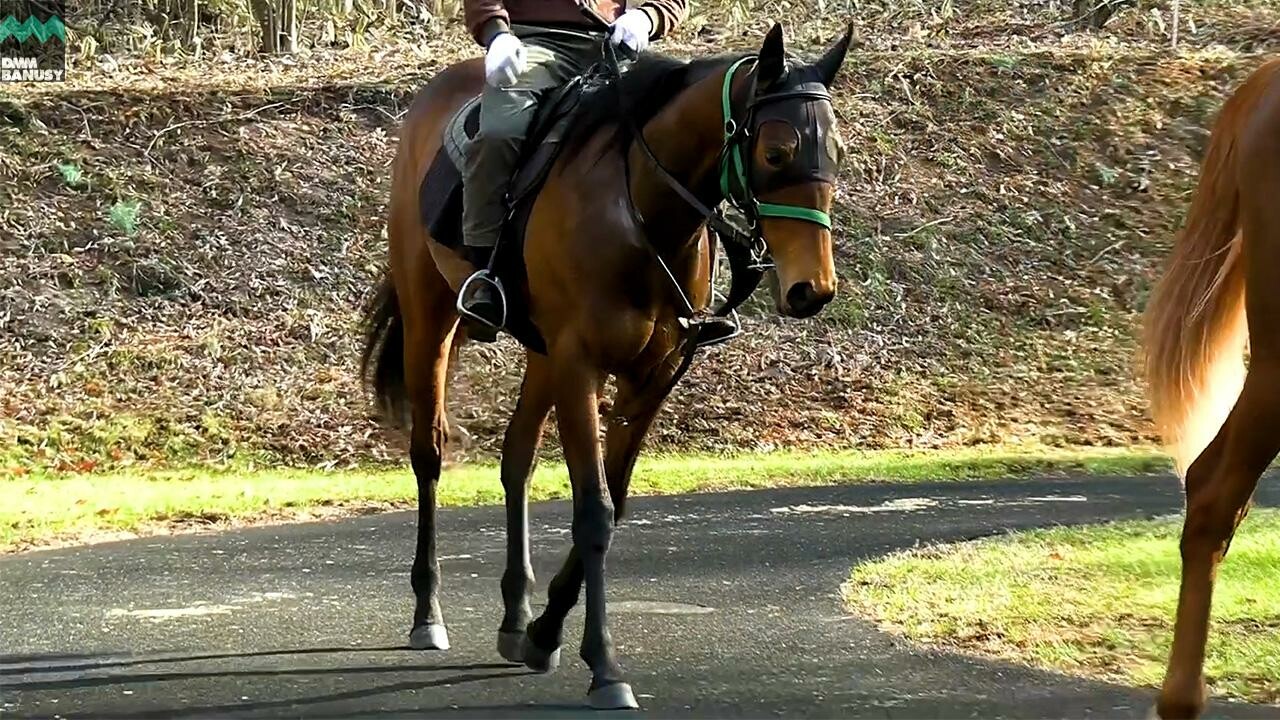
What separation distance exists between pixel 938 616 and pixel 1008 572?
1.12 meters

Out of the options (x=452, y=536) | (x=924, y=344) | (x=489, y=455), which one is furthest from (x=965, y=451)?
(x=452, y=536)

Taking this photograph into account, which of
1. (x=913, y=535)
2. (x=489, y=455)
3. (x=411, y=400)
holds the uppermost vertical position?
(x=411, y=400)

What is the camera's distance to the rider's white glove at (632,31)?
6.27m

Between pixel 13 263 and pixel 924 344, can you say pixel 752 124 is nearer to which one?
pixel 924 344

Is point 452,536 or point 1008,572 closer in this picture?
point 1008,572

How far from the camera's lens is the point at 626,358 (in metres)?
5.78

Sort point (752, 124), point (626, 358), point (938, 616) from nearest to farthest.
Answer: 1. point (752, 124)
2. point (626, 358)
3. point (938, 616)

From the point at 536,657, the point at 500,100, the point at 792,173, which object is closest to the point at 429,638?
the point at 536,657

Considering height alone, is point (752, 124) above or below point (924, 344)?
above

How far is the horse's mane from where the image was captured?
19.3 feet

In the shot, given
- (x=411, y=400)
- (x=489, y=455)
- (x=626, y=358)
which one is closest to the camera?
(x=626, y=358)

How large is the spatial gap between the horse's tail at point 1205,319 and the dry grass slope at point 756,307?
26.5ft

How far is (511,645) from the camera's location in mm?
6281

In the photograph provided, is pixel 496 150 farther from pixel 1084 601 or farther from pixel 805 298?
pixel 1084 601
